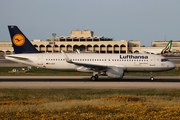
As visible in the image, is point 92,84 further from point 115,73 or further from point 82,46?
point 82,46

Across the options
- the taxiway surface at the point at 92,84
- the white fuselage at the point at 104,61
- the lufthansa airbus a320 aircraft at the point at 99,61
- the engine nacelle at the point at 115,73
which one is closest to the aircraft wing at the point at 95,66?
the engine nacelle at the point at 115,73

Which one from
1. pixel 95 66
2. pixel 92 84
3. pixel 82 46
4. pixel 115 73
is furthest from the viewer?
pixel 82 46

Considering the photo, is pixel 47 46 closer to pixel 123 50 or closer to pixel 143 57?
pixel 123 50

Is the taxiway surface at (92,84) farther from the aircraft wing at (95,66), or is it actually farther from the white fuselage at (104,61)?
the white fuselage at (104,61)

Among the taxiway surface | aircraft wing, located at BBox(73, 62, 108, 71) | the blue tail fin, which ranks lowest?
the taxiway surface

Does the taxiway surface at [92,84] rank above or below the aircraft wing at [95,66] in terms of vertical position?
below

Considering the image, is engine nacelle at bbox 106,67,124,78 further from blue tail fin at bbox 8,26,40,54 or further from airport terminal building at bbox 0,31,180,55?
airport terminal building at bbox 0,31,180,55

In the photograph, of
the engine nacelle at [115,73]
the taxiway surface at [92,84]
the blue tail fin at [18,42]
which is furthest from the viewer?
the blue tail fin at [18,42]

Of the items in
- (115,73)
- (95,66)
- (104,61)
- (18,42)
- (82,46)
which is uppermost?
(82,46)

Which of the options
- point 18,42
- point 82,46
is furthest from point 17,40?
point 82,46

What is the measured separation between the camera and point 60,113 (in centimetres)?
1145

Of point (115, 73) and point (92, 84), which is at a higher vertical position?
point (115, 73)

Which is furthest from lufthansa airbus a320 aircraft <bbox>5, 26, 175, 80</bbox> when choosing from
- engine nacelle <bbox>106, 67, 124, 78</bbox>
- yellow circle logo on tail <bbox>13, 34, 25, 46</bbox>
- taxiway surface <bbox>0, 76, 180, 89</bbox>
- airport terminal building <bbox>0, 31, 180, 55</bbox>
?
airport terminal building <bbox>0, 31, 180, 55</bbox>

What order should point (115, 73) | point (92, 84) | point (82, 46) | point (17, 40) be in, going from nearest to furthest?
point (92, 84) → point (115, 73) → point (17, 40) → point (82, 46)
